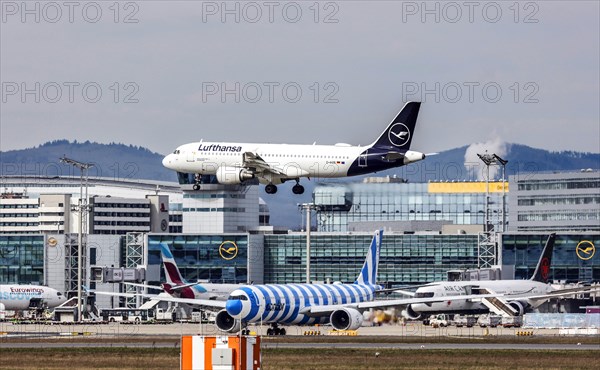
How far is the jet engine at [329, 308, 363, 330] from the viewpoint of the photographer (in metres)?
128

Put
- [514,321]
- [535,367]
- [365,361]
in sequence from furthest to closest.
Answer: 1. [514,321]
2. [365,361]
3. [535,367]

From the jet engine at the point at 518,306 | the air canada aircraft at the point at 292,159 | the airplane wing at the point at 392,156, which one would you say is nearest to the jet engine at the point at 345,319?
the air canada aircraft at the point at 292,159

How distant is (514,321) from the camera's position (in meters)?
165

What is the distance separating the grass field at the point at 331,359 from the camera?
279 ft

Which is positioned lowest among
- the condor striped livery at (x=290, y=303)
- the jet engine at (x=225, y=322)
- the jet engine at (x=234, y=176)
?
the jet engine at (x=225, y=322)

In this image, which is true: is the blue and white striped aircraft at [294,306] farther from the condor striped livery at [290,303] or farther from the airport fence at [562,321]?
the airport fence at [562,321]

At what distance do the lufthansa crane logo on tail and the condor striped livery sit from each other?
16042mm

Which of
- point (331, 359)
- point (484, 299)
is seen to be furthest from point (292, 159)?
point (484, 299)

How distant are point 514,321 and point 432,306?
995 cm

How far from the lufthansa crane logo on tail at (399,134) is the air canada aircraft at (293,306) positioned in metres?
15.5

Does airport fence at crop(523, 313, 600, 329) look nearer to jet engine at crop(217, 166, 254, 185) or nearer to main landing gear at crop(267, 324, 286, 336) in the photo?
main landing gear at crop(267, 324, 286, 336)

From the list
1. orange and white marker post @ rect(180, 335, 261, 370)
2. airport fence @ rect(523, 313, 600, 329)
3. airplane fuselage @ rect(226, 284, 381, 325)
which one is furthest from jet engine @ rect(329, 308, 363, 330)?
orange and white marker post @ rect(180, 335, 261, 370)

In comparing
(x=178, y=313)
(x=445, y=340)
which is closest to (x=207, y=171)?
(x=445, y=340)

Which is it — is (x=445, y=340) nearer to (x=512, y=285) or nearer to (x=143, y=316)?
(x=512, y=285)
